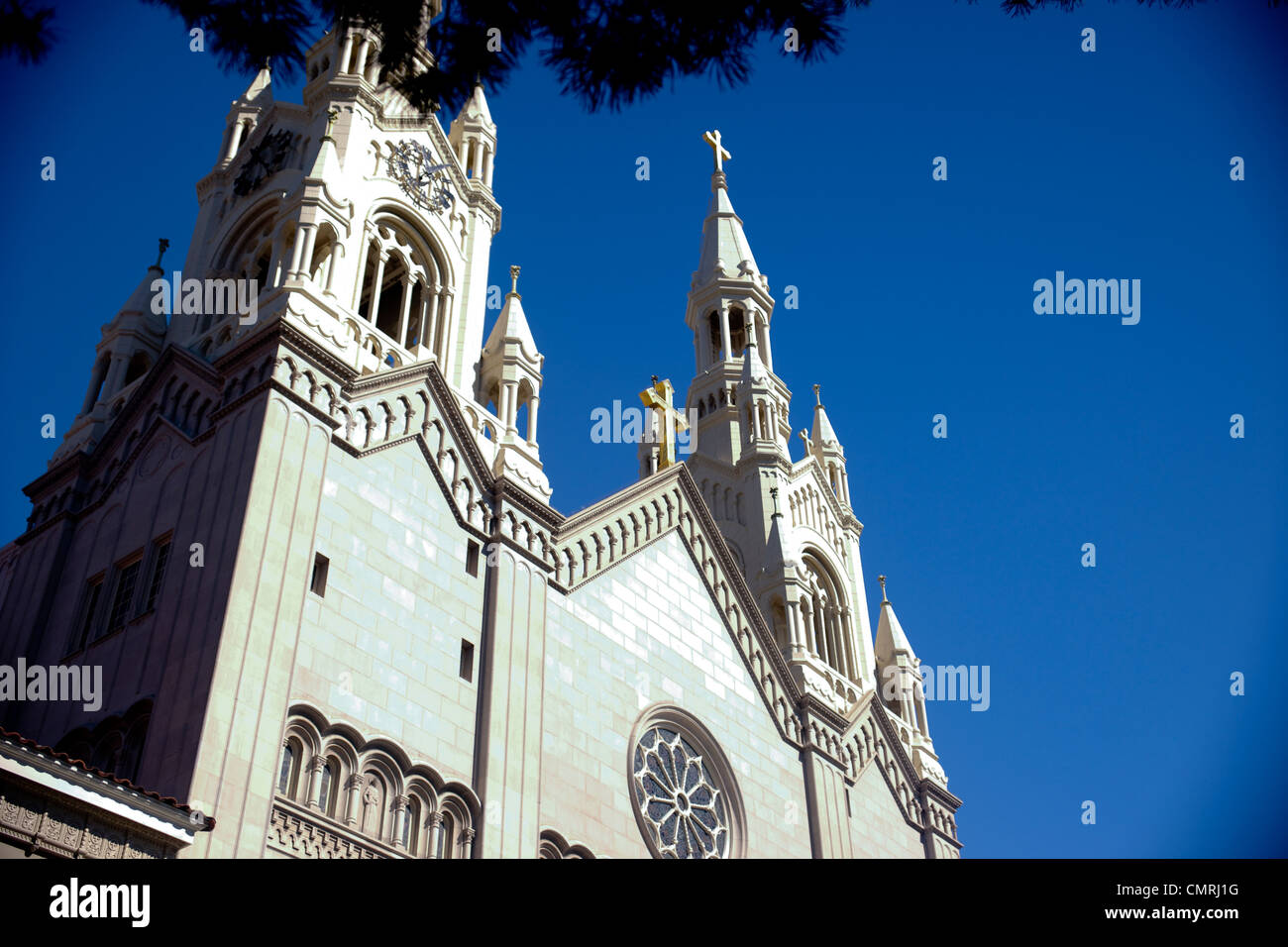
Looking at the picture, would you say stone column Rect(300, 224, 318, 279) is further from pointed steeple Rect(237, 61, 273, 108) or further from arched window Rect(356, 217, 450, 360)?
pointed steeple Rect(237, 61, 273, 108)

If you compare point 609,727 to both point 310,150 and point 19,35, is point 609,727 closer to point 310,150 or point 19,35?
point 310,150

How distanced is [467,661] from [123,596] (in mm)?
6141

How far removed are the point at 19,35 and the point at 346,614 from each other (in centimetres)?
1271

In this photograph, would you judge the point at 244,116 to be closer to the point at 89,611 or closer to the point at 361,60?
the point at 361,60

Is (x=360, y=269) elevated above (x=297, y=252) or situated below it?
above

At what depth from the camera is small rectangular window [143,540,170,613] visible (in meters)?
22.2

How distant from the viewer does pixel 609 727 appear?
26016 mm

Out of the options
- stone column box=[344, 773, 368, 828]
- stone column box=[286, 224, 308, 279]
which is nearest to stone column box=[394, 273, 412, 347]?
stone column box=[286, 224, 308, 279]

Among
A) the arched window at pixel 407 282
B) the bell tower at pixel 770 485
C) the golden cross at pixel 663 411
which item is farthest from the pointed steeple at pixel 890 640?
the arched window at pixel 407 282

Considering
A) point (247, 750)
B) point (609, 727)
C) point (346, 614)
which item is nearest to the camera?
point (247, 750)

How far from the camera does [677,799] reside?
26938mm

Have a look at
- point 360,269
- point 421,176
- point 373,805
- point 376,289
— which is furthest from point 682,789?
point 421,176
